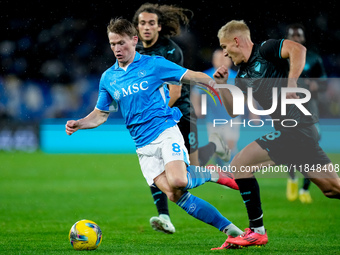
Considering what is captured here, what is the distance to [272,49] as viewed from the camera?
5180 millimetres

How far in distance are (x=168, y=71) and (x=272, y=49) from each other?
0.98 metres

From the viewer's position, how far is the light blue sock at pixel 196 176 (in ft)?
17.2

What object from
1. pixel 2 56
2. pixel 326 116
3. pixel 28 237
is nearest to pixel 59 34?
pixel 2 56

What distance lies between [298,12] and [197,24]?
8.23ft

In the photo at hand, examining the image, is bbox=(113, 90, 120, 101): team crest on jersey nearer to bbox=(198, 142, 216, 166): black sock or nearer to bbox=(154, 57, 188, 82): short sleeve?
bbox=(154, 57, 188, 82): short sleeve

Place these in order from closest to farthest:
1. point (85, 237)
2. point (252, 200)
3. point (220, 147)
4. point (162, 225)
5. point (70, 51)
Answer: point (85, 237) < point (252, 200) < point (162, 225) < point (220, 147) < point (70, 51)

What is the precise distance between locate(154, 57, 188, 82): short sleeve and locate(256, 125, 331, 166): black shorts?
948 mm

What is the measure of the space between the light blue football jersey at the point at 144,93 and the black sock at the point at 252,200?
0.89 meters

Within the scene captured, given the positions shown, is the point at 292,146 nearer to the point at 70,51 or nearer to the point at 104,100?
the point at 104,100

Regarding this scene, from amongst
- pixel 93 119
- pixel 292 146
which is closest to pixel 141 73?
pixel 93 119

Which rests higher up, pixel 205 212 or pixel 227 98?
pixel 227 98

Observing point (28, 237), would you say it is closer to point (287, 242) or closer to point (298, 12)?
point (287, 242)

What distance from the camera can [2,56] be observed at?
19.8 meters

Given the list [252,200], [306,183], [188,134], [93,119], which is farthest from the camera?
[306,183]
